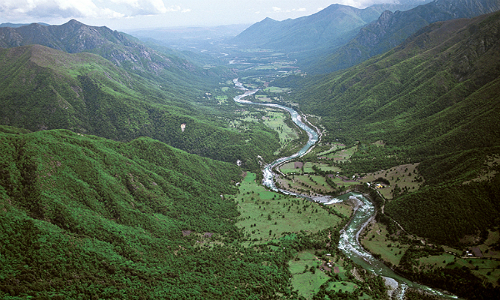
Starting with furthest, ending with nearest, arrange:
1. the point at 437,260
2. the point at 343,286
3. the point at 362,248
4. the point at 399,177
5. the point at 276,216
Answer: the point at 399,177 → the point at 276,216 → the point at 362,248 → the point at 437,260 → the point at 343,286

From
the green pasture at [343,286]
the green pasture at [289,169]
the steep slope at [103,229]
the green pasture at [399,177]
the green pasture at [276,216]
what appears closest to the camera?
the steep slope at [103,229]

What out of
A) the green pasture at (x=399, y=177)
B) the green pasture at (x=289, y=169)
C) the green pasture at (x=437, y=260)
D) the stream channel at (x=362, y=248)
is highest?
the green pasture at (x=399, y=177)

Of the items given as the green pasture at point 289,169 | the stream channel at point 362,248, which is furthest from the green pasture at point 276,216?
the green pasture at point 289,169

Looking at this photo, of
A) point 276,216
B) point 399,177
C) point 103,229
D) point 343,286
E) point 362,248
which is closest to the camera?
point 343,286

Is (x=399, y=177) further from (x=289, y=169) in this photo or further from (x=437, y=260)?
(x=289, y=169)

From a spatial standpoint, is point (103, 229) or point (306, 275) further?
point (306, 275)

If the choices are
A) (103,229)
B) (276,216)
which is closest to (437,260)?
(276,216)

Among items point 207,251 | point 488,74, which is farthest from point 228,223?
point 488,74

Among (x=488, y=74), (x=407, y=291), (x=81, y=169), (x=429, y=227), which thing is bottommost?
(x=407, y=291)

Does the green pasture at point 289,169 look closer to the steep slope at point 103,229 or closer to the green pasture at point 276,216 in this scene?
the green pasture at point 276,216

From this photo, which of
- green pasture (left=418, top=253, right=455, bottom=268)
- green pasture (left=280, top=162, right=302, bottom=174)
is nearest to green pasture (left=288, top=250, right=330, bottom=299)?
green pasture (left=418, top=253, right=455, bottom=268)

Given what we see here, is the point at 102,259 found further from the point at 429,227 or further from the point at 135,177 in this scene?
the point at 429,227
